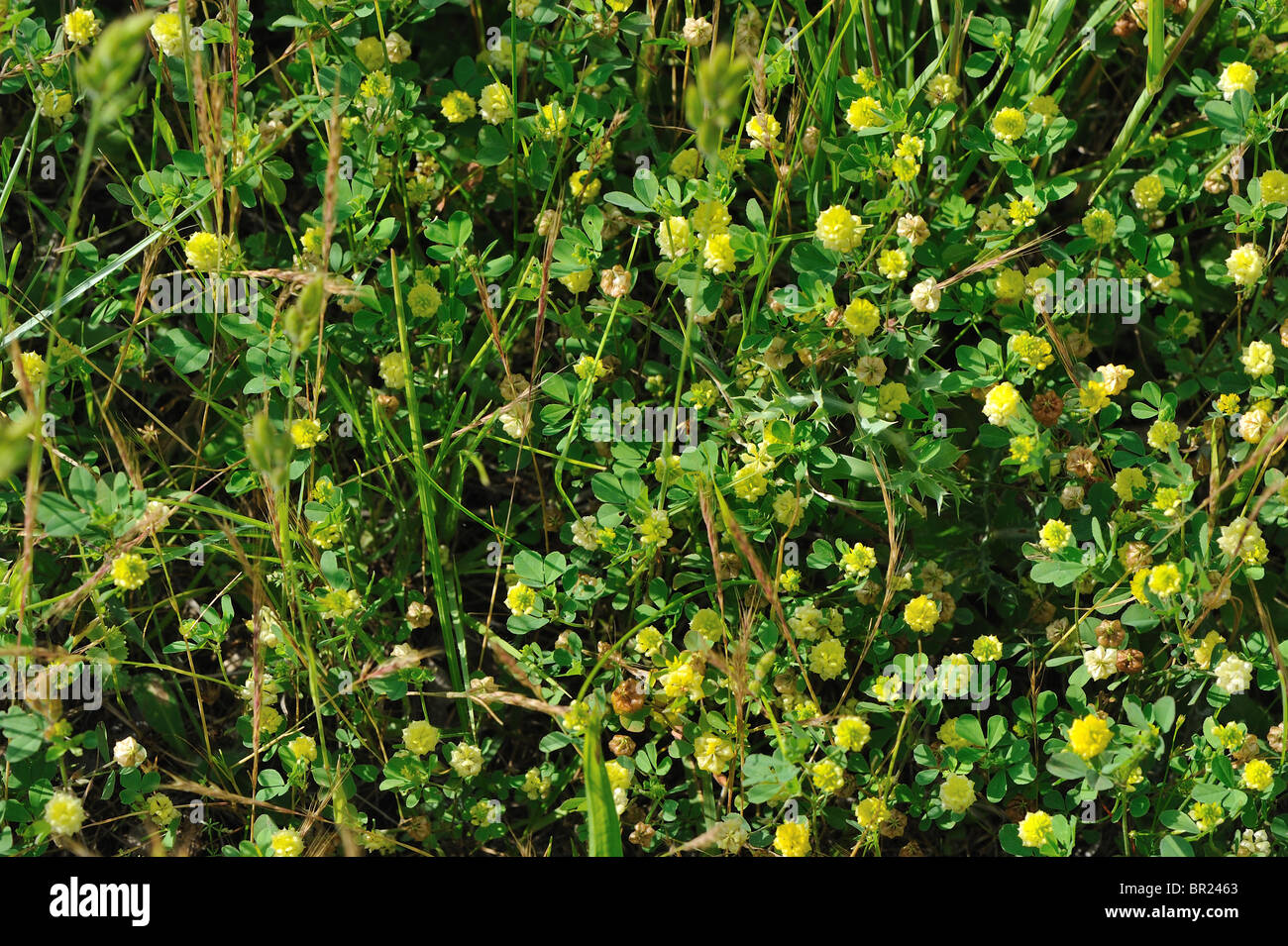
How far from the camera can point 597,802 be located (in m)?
1.98

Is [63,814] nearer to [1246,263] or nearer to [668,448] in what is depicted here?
[668,448]

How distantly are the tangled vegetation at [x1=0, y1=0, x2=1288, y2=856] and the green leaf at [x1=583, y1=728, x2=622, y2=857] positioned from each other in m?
0.16

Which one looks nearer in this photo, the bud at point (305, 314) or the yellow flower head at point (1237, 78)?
the bud at point (305, 314)

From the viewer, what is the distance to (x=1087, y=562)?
7.36 ft

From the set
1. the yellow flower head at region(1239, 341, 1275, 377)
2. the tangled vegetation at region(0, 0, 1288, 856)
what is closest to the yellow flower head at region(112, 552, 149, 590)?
the tangled vegetation at region(0, 0, 1288, 856)

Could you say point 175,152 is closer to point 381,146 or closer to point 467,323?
point 381,146

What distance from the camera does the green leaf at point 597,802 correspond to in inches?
77.5

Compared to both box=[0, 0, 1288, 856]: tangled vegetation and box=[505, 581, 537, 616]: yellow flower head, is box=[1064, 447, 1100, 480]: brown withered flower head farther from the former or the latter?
box=[505, 581, 537, 616]: yellow flower head

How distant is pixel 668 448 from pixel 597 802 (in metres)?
0.67

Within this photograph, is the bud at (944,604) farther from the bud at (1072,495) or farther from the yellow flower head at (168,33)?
the yellow flower head at (168,33)

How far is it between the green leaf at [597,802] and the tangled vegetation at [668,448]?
0.16 metres

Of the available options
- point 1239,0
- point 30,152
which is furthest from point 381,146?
point 1239,0

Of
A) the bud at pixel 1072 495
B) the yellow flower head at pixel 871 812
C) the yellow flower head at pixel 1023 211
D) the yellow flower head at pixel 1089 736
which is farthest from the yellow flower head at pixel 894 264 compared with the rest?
the yellow flower head at pixel 871 812
